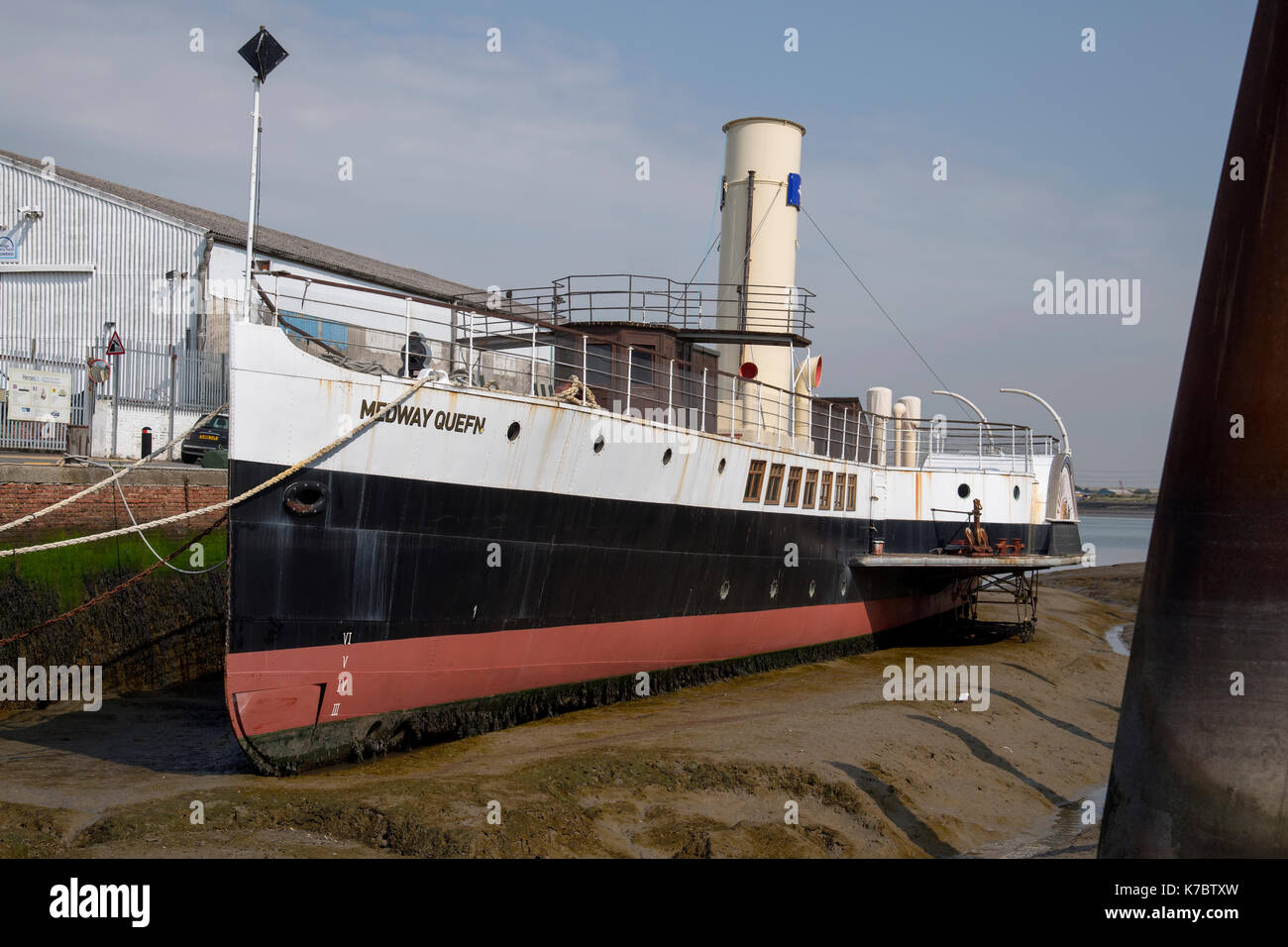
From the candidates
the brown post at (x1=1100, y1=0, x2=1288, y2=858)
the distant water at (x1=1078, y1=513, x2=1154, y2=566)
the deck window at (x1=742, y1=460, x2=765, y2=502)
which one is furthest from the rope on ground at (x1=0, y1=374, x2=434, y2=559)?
the distant water at (x1=1078, y1=513, x2=1154, y2=566)

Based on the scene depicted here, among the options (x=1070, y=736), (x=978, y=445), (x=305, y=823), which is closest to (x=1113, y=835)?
(x=305, y=823)

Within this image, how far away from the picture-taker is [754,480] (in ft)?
59.6

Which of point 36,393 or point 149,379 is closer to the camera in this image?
point 36,393

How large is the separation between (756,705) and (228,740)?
7.57m

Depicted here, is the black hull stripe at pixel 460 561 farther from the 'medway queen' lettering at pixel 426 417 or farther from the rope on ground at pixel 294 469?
the 'medway queen' lettering at pixel 426 417

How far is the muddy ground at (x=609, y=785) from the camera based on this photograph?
916cm

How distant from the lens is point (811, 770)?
11562mm

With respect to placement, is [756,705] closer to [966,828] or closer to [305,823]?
[966,828]

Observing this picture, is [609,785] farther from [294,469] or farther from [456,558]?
[294,469]

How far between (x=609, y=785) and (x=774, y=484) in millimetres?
9169

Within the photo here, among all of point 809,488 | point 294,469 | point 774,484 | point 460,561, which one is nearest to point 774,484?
point 774,484

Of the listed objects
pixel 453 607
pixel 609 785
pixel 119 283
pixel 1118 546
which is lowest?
pixel 1118 546

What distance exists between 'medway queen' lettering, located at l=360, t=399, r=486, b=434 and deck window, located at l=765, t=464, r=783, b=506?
289 inches

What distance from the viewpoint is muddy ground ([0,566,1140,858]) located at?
30.0ft
